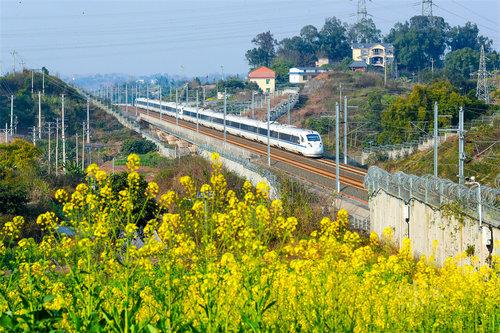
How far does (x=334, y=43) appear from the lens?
123 m

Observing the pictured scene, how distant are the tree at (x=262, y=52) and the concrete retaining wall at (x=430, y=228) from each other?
9808cm

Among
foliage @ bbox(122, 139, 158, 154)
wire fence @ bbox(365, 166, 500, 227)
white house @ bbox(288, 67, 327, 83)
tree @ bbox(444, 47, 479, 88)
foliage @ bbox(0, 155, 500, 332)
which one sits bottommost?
foliage @ bbox(122, 139, 158, 154)

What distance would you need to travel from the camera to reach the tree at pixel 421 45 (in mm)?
106750

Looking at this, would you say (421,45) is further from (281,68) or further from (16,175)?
(16,175)

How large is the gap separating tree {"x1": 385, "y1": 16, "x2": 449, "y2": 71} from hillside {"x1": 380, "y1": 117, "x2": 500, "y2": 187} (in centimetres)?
6514

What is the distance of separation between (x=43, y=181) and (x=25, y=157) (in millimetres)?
4145

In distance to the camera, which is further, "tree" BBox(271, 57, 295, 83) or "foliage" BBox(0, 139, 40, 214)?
"tree" BBox(271, 57, 295, 83)

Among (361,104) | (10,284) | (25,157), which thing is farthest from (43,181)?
(361,104)

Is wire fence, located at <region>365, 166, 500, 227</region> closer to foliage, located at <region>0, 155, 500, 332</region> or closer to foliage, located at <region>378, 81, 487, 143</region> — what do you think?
foliage, located at <region>0, 155, 500, 332</region>

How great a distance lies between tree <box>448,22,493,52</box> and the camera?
397 ft

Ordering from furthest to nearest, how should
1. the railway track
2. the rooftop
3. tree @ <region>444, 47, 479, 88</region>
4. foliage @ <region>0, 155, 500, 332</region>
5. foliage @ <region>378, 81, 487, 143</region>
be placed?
the rooftop, tree @ <region>444, 47, 479, 88</region>, foliage @ <region>378, 81, 487, 143</region>, the railway track, foliage @ <region>0, 155, 500, 332</region>

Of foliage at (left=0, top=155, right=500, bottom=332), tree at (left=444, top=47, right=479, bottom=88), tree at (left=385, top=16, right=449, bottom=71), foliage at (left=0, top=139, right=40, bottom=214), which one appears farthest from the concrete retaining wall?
tree at (left=385, top=16, right=449, bottom=71)

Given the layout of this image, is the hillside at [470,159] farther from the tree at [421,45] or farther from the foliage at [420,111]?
the tree at [421,45]

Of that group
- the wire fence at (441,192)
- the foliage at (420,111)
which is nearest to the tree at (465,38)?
the foliage at (420,111)
